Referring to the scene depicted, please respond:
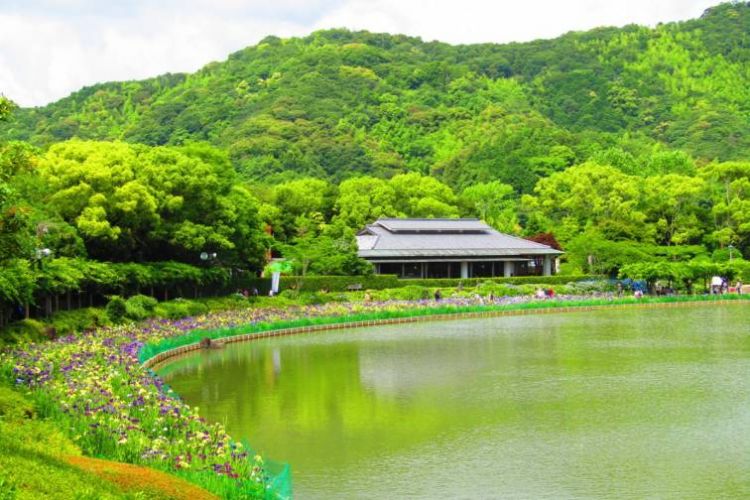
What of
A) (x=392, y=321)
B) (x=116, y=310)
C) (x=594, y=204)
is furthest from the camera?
(x=594, y=204)

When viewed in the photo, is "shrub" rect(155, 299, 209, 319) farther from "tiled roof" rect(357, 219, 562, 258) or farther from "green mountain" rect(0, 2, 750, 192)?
"green mountain" rect(0, 2, 750, 192)

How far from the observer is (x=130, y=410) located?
11547 millimetres

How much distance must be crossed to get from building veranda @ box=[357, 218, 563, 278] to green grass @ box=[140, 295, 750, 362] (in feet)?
41.3

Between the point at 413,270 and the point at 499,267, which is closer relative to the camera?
the point at 413,270

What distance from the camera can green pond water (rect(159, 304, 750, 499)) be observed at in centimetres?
1027

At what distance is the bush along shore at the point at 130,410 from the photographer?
915 centimetres

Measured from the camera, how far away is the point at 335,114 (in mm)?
110188

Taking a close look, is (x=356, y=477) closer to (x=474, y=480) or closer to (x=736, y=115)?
(x=474, y=480)

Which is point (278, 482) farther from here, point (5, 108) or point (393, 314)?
point (393, 314)

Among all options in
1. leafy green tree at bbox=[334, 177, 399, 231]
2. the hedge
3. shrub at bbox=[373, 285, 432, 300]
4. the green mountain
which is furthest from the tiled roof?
the green mountain

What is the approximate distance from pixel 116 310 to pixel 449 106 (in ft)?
323

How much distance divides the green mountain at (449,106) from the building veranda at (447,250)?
2076cm

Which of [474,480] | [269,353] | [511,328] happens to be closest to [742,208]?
[511,328]

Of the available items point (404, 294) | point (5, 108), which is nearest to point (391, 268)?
point (404, 294)
